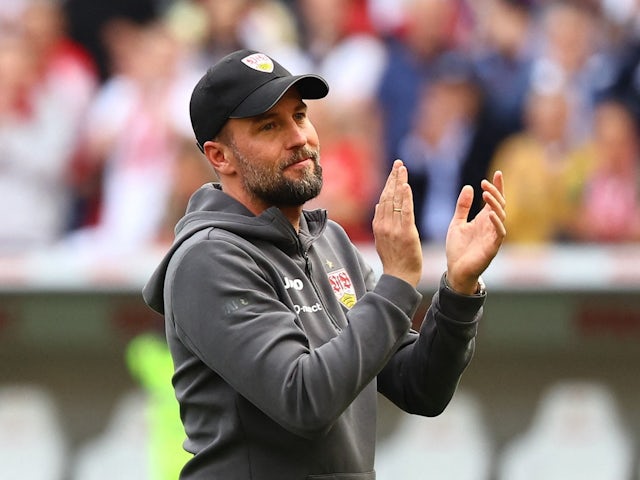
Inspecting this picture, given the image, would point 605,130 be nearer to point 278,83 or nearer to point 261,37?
point 261,37

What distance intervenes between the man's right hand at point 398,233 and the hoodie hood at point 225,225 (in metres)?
0.24

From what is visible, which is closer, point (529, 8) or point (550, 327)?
point (550, 327)

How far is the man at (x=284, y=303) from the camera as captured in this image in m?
2.80

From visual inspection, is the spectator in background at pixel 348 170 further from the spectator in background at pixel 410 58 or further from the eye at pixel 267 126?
the eye at pixel 267 126

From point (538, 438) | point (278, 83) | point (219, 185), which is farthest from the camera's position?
point (538, 438)

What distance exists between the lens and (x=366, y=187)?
7.02 m

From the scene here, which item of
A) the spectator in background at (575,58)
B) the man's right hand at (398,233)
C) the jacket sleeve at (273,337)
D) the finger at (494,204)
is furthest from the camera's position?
the spectator in background at (575,58)

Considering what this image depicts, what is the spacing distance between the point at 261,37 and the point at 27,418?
2435 mm

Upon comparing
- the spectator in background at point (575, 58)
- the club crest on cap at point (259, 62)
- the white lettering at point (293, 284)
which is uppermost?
the club crest on cap at point (259, 62)

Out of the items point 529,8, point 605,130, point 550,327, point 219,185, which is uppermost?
point 219,185

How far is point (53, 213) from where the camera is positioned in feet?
23.5

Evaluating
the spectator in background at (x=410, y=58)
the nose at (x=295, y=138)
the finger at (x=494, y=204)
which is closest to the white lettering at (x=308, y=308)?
the nose at (x=295, y=138)

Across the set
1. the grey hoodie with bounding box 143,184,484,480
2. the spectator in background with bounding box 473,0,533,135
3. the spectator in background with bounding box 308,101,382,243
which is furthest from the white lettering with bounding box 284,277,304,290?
the spectator in background with bounding box 473,0,533,135

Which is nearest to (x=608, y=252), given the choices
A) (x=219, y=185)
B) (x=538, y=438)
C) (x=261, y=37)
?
(x=538, y=438)
